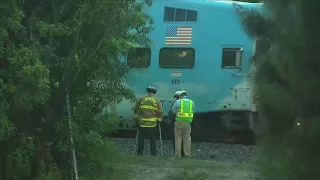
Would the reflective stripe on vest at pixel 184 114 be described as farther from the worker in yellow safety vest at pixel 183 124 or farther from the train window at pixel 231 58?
the train window at pixel 231 58

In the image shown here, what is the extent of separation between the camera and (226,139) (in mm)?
16594

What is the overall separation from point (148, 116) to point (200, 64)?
13.0ft

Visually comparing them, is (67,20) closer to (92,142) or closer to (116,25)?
(116,25)

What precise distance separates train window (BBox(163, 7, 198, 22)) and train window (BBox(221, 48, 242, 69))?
1346 millimetres

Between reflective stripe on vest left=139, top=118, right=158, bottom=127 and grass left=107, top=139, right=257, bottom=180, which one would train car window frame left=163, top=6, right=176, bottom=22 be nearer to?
reflective stripe on vest left=139, top=118, right=158, bottom=127

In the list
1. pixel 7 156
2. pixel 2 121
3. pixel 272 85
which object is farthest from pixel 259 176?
pixel 7 156

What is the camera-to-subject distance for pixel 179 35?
16766mm

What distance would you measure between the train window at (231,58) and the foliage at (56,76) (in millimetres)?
8061

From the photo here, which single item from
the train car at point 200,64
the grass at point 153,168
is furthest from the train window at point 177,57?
the grass at point 153,168

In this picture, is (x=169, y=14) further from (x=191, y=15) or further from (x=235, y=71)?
(x=235, y=71)

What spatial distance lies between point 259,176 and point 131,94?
16.5 ft

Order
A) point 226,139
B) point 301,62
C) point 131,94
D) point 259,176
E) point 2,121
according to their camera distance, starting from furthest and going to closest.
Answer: point 226,139 → point 131,94 → point 2,121 → point 259,176 → point 301,62

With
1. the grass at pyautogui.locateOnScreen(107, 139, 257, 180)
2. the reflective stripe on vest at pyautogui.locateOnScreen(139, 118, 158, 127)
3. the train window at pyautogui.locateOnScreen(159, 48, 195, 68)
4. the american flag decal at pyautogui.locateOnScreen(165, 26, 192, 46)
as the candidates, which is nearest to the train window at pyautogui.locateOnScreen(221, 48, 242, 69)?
the train window at pyautogui.locateOnScreen(159, 48, 195, 68)

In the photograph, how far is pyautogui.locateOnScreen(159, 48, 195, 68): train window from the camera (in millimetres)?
16578
